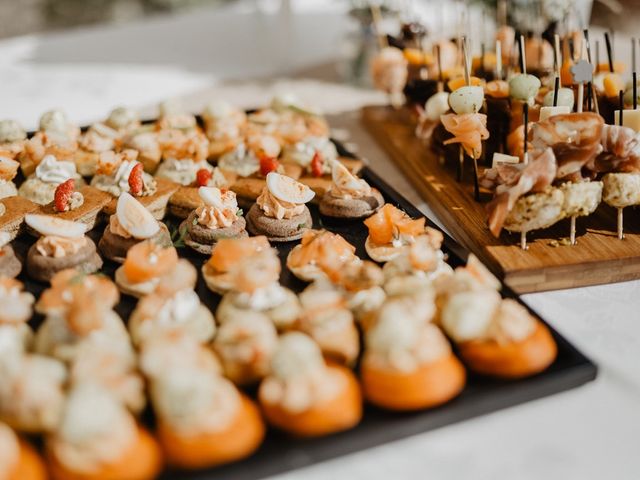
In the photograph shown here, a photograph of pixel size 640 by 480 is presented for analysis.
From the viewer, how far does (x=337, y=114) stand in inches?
163

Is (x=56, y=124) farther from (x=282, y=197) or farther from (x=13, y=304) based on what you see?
(x=13, y=304)

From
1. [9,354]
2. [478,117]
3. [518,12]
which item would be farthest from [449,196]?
[518,12]

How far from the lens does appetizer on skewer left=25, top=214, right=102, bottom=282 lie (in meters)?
2.24

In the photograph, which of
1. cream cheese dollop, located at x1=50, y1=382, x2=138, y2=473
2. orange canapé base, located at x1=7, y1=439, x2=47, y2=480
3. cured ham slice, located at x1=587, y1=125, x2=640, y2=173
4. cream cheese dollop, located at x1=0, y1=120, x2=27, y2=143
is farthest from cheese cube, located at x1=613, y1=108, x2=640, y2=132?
cream cheese dollop, located at x1=0, y1=120, x2=27, y2=143

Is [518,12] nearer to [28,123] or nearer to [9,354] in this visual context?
[28,123]

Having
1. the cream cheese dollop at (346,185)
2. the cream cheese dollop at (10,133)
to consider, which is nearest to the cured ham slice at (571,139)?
the cream cheese dollop at (346,185)

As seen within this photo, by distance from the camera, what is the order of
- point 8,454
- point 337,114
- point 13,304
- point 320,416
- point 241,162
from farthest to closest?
point 337,114, point 241,162, point 13,304, point 320,416, point 8,454

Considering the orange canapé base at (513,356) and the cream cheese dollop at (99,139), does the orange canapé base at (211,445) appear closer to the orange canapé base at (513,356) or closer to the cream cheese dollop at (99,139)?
the orange canapé base at (513,356)

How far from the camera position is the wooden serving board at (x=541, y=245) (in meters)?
2.25

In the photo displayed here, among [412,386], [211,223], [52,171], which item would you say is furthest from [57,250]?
[412,386]

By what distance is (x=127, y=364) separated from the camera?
1.70 metres

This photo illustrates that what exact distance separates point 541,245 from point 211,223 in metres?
1.15

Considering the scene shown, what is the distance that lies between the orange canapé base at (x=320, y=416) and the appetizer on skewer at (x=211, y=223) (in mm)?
915

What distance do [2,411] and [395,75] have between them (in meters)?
2.76
